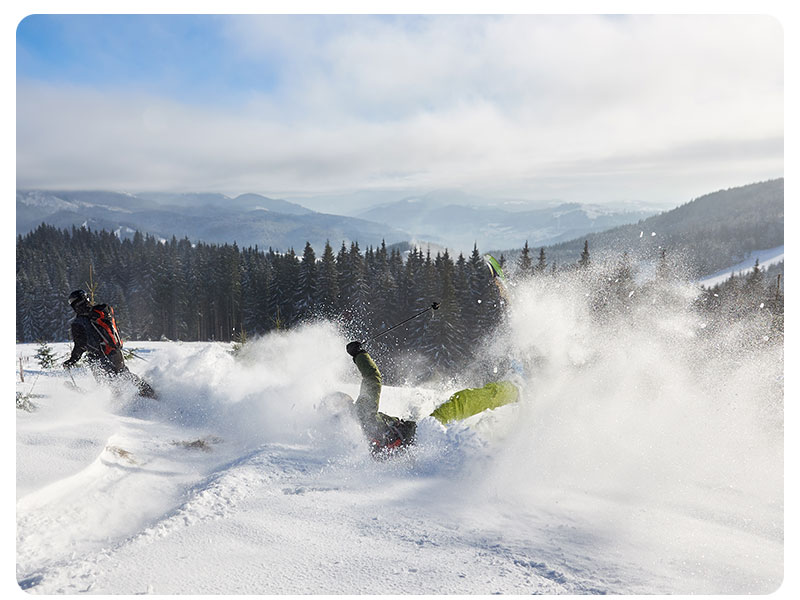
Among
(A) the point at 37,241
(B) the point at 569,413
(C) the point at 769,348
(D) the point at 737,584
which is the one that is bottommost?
(D) the point at 737,584

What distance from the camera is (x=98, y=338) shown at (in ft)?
30.3

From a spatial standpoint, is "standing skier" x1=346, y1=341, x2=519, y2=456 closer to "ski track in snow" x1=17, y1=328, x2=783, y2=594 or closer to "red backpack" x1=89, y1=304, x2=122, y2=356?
"ski track in snow" x1=17, y1=328, x2=783, y2=594

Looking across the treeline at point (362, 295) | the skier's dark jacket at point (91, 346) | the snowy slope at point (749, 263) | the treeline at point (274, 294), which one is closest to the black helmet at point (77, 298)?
the skier's dark jacket at point (91, 346)

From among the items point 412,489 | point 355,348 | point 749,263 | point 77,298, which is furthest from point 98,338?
point 749,263

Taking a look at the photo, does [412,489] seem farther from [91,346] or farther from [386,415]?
[91,346]

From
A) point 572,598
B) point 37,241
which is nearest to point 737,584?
point 572,598

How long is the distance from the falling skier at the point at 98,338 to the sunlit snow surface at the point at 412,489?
1.41ft

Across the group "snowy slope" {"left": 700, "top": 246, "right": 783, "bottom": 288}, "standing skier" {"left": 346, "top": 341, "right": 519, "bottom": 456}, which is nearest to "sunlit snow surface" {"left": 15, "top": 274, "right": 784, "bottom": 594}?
"standing skier" {"left": 346, "top": 341, "right": 519, "bottom": 456}

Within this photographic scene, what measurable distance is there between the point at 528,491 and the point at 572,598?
202 centimetres

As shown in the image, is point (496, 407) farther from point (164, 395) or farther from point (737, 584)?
point (164, 395)

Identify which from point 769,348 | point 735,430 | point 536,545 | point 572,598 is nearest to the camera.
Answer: point 572,598

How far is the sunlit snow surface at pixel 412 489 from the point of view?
13.9 ft

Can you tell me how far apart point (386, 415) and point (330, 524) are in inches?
107

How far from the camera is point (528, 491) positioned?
19.4 feet
